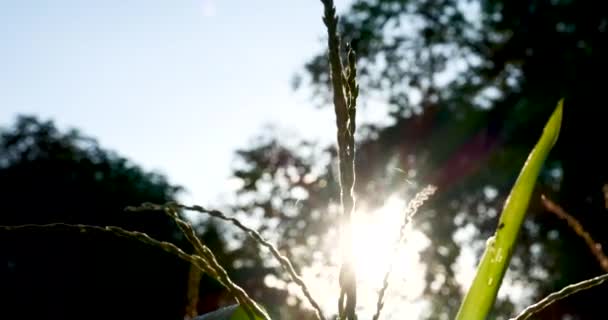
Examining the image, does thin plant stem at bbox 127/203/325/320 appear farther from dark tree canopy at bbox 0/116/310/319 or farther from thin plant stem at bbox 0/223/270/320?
dark tree canopy at bbox 0/116/310/319

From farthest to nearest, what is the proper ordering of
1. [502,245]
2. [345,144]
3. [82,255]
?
[82,255], [502,245], [345,144]

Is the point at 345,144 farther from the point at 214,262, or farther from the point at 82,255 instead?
the point at 82,255

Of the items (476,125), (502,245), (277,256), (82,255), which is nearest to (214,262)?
(277,256)

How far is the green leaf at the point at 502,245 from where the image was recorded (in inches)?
30.0

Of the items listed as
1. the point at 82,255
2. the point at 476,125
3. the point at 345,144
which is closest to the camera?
the point at 345,144

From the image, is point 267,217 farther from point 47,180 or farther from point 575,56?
point 47,180

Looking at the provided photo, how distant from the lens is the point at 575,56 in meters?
13.7

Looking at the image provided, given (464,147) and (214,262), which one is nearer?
(214,262)

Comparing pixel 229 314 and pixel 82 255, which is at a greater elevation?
pixel 82 255

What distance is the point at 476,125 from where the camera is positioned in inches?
615

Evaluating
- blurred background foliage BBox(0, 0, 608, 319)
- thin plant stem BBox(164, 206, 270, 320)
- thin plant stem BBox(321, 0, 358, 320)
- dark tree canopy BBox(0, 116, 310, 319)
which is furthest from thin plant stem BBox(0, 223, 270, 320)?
dark tree canopy BBox(0, 116, 310, 319)

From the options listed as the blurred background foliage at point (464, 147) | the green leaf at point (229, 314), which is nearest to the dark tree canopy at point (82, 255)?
the blurred background foliage at point (464, 147)

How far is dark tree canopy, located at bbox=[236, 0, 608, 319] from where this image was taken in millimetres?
13891

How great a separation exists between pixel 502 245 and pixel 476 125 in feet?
50.6
